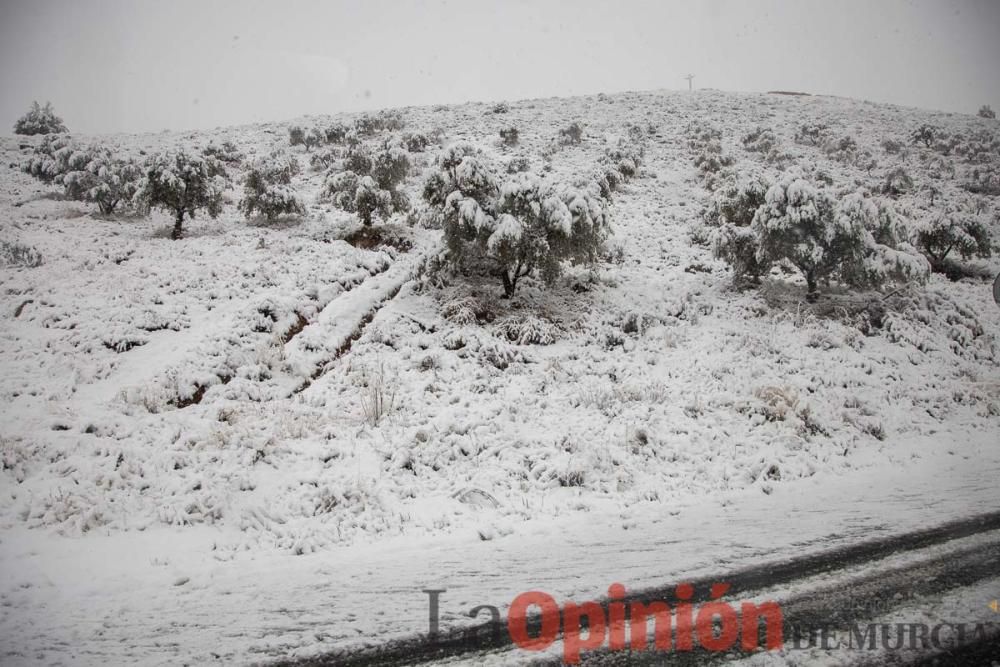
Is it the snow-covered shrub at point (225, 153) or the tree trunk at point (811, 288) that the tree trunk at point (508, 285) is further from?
the snow-covered shrub at point (225, 153)

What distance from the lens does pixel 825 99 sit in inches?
1827

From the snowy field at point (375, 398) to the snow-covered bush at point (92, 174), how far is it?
192 centimetres

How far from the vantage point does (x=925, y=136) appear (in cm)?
3114

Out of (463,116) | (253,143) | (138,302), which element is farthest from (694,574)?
(463,116)

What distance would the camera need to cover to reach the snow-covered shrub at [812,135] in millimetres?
32219

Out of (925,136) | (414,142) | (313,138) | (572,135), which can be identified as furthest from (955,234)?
(313,138)

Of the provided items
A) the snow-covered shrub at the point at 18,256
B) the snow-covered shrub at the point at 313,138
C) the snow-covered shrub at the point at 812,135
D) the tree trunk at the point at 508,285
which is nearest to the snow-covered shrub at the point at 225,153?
the snow-covered shrub at the point at 313,138

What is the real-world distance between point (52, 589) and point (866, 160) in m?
38.0

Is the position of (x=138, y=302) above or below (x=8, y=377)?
above

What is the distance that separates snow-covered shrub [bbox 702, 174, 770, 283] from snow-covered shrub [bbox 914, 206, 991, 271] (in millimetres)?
5726

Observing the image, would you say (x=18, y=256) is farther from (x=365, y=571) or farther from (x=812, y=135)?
(x=812, y=135)

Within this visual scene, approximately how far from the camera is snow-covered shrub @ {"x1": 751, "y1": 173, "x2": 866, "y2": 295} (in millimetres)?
12867

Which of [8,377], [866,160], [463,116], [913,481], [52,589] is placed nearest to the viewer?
[52,589]

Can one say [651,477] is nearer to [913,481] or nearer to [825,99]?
[913,481]
